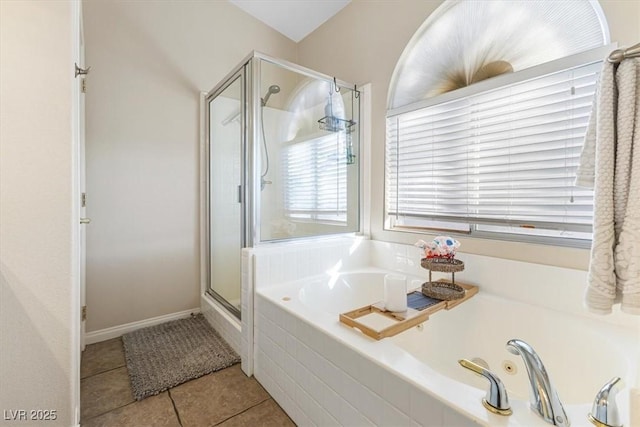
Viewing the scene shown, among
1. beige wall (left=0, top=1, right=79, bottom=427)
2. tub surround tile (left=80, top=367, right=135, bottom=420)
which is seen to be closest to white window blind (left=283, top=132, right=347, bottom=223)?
beige wall (left=0, top=1, right=79, bottom=427)

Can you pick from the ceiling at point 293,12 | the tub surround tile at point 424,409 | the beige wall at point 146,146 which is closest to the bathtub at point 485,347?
the tub surround tile at point 424,409

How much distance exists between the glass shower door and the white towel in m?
1.78

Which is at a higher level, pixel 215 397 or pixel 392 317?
pixel 392 317

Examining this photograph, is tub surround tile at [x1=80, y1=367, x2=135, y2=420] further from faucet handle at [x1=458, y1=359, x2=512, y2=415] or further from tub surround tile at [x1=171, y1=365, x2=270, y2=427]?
faucet handle at [x1=458, y1=359, x2=512, y2=415]

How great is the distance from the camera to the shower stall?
194 centimetres

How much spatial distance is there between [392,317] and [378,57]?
1.99m

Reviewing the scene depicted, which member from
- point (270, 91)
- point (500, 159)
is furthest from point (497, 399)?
point (270, 91)

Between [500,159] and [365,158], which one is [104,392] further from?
[500,159]

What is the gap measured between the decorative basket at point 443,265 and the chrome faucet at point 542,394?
0.76 m

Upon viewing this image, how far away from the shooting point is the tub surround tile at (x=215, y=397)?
4.78ft

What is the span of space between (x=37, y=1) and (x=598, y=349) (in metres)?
2.66

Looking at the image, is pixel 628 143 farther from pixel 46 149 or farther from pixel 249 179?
pixel 46 149

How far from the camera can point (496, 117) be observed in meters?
1.68

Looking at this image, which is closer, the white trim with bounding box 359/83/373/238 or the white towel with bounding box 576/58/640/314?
the white towel with bounding box 576/58/640/314
